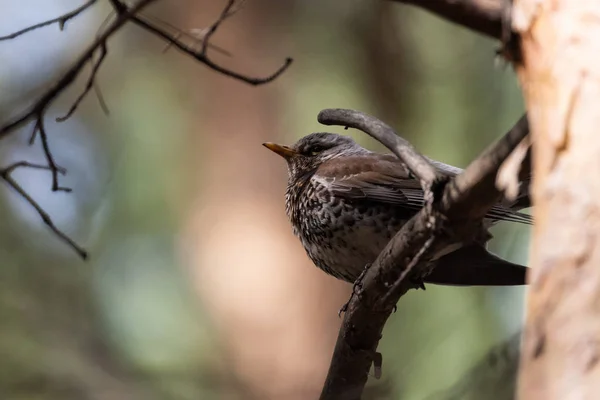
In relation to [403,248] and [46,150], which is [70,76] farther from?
[403,248]

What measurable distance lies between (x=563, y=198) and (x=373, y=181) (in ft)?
4.64

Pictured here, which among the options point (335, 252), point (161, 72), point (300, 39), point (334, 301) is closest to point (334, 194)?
point (335, 252)

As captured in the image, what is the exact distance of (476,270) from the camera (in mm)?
2227

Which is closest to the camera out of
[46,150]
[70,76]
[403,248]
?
[70,76]

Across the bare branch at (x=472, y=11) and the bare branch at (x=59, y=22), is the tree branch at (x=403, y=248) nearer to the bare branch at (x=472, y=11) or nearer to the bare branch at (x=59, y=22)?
the bare branch at (x=472, y=11)

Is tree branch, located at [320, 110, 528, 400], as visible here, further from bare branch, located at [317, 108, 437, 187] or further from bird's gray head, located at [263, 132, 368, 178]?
bird's gray head, located at [263, 132, 368, 178]

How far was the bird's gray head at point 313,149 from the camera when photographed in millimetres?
2883

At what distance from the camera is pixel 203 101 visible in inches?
164

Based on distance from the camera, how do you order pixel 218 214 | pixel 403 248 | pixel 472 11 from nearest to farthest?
pixel 472 11 < pixel 403 248 < pixel 218 214

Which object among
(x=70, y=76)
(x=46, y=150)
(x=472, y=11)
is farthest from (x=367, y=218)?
(x=472, y=11)

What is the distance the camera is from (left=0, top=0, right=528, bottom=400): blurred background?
3570 millimetres

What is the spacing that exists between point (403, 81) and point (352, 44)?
13.8 inches

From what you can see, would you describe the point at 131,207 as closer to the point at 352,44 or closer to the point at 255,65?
the point at 255,65

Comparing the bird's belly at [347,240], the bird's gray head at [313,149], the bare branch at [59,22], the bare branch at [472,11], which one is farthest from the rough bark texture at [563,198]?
the bird's gray head at [313,149]
